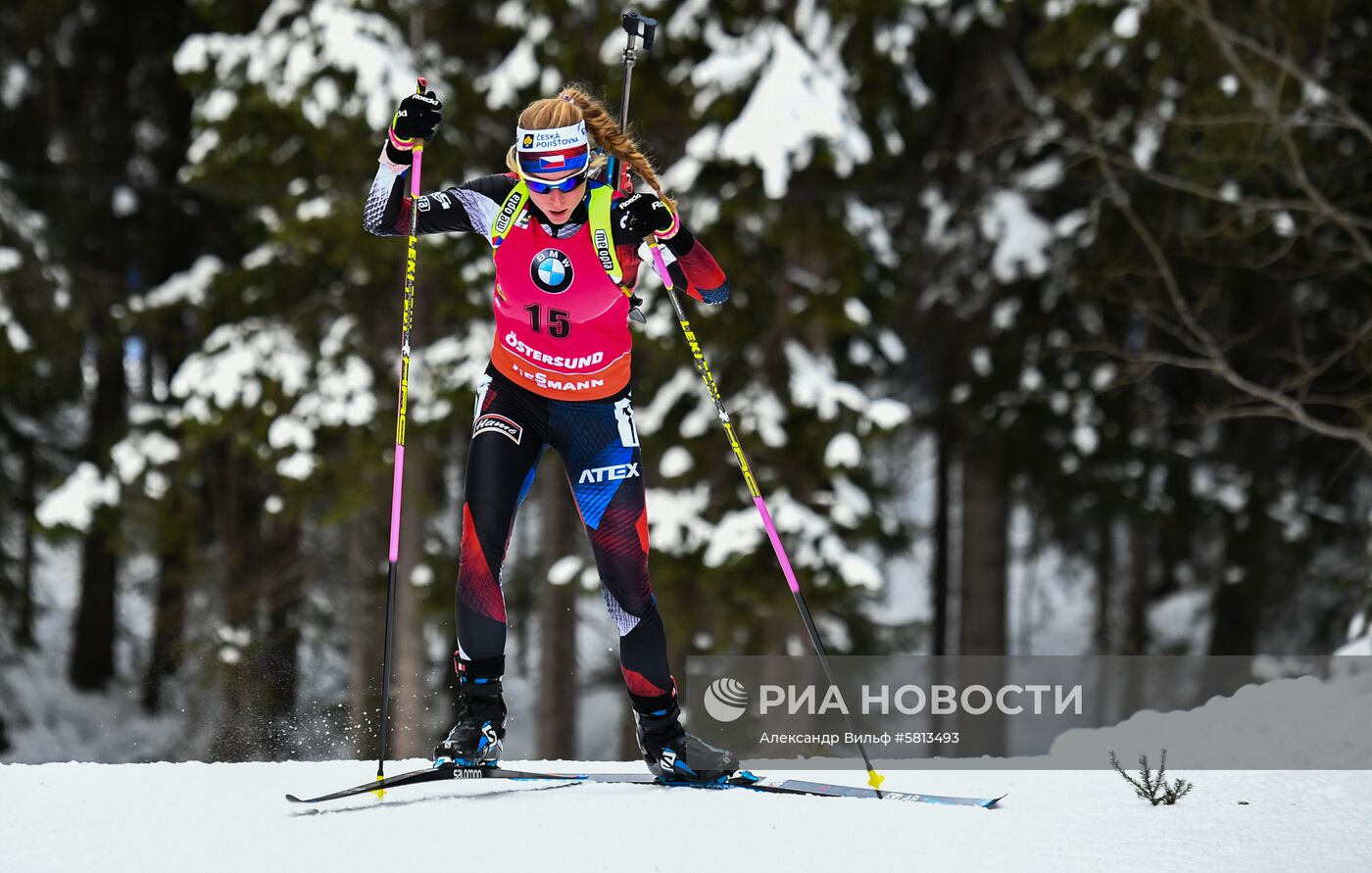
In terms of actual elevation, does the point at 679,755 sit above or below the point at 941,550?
below

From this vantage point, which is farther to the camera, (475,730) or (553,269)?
(475,730)

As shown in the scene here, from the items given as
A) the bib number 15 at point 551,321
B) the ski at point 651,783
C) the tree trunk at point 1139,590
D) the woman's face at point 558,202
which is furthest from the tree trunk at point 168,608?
the tree trunk at point 1139,590

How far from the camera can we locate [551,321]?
15.2ft

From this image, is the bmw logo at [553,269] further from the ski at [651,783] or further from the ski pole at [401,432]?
the ski at [651,783]

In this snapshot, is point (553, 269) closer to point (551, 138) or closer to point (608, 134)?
point (551, 138)

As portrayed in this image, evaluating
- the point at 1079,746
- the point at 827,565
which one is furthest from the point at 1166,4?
the point at 1079,746

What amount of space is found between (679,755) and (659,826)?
819 millimetres

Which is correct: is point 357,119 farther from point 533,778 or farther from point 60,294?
point 533,778

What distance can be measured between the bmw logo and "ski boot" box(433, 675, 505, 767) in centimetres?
139

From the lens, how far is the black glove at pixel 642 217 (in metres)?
4.60

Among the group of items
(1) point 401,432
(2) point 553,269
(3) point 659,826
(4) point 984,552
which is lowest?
(3) point 659,826

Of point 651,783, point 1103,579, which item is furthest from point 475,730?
point 1103,579

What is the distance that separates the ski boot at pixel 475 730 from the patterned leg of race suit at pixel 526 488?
8 centimetres

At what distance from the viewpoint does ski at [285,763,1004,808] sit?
14.7ft
